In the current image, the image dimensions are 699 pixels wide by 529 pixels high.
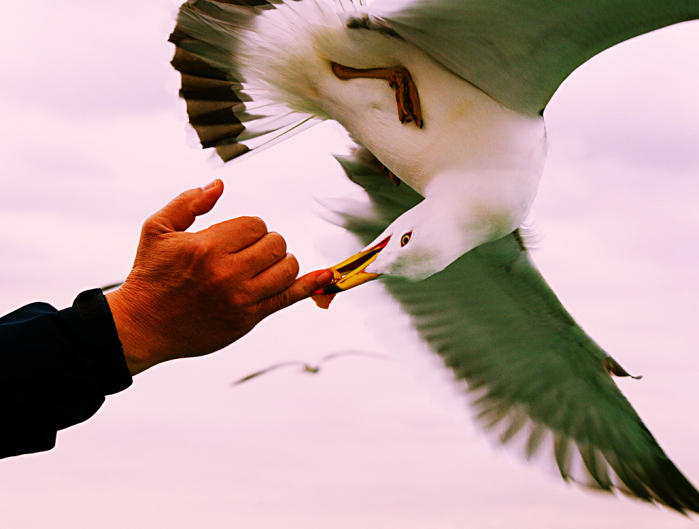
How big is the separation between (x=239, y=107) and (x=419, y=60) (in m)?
0.59

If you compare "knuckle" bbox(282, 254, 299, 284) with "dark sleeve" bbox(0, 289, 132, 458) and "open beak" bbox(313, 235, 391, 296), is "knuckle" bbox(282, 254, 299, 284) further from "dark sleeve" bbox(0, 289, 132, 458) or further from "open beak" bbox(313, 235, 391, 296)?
"dark sleeve" bbox(0, 289, 132, 458)

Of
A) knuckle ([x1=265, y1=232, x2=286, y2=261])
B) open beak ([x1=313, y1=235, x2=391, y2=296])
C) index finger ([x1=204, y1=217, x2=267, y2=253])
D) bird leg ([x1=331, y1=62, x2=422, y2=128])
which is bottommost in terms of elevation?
open beak ([x1=313, y1=235, x2=391, y2=296])

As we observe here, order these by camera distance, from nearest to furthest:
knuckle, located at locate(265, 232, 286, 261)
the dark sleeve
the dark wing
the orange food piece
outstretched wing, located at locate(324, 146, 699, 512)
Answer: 1. the dark sleeve
2. knuckle, located at locate(265, 232, 286, 261)
3. the orange food piece
4. the dark wing
5. outstretched wing, located at locate(324, 146, 699, 512)

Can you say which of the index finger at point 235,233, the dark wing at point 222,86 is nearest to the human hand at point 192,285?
the index finger at point 235,233

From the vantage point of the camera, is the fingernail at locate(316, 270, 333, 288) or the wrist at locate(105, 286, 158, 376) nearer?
the wrist at locate(105, 286, 158, 376)

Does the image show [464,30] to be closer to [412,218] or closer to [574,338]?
[412,218]

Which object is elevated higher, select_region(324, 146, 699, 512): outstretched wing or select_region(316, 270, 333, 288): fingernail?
select_region(316, 270, 333, 288): fingernail

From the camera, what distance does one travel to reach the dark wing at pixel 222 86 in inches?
65.6

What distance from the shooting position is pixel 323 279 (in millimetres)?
1322

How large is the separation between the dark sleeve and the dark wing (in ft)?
2.56

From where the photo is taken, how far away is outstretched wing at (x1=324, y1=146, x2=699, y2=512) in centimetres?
205

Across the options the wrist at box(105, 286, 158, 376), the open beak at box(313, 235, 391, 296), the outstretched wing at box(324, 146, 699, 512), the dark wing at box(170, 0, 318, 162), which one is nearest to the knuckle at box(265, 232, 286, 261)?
the open beak at box(313, 235, 391, 296)

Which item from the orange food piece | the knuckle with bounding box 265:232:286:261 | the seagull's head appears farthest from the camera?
the seagull's head

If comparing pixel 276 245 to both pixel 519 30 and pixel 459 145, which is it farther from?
pixel 519 30
